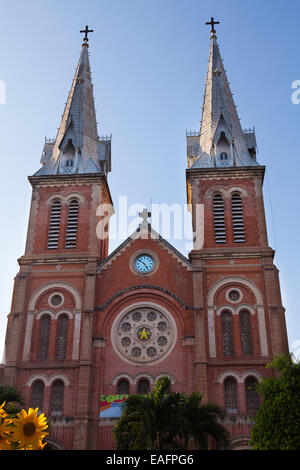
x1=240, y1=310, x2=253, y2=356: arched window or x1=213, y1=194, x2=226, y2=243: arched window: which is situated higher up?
x1=213, y1=194, x2=226, y2=243: arched window

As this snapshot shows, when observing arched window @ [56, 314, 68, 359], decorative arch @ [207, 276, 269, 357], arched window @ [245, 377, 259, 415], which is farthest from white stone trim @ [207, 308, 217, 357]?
arched window @ [56, 314, 68, 359]

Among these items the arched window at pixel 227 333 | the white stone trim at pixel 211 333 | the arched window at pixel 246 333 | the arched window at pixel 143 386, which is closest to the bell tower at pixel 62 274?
the arched window at pixel 143 386

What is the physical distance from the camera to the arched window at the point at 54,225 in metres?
32.6

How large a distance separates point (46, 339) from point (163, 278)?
24.8ft

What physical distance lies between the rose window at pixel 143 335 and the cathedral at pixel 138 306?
0.19 ft

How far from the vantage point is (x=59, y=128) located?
39.3m

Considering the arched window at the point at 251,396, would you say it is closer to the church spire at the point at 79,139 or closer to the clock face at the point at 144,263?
the clock face at the point at 144,263

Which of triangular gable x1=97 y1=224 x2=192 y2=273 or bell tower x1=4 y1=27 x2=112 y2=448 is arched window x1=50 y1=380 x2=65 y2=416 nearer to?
bell tower x1=4 y1=27 x2=112 y2=448

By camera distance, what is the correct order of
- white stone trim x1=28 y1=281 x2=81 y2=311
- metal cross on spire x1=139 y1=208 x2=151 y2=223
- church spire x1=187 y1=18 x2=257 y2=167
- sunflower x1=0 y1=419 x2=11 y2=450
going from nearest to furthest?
1. sunflower x1=0 y1=419 x2=11 y2=450
2. white stone trim x1=28 y1=281 x2=81 y2=311
3. metal cross on spire x1=139 y1=208 x2=151 y2=223
4. church spire x1=187 y1=18 x2=257 y2=167

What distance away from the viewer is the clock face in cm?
3070

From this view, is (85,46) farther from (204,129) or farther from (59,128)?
(204,129)

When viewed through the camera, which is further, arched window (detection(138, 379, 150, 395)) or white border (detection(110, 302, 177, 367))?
white border (detection(110, 302, 177, 367))
